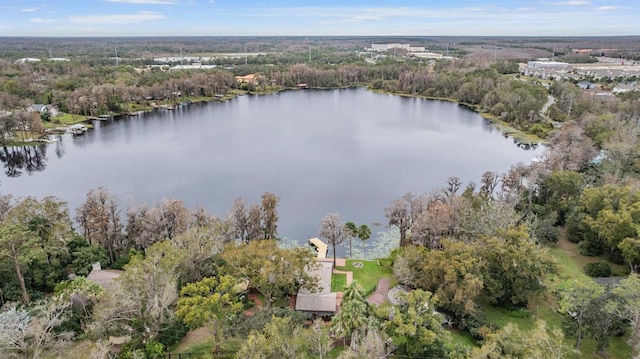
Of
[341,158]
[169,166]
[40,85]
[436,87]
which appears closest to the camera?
[169,166]

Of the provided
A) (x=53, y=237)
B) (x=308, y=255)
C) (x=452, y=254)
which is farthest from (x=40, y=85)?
(x=452, y=254)

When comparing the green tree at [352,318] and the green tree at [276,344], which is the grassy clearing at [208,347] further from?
the green tree at [352,318]

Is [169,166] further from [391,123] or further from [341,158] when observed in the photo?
[391,123]

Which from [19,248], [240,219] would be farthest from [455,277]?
[19,248]

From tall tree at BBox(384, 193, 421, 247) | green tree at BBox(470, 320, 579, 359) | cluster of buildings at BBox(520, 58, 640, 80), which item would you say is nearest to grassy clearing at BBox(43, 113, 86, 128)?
tall tree at BBox(384, 193, 421, 247)

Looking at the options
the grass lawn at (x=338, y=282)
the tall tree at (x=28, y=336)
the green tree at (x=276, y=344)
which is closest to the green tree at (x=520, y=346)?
the green tree at (x=276, y=344)

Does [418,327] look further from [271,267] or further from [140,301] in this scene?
[140,301]

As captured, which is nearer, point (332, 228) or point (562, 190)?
point (332, 228)
